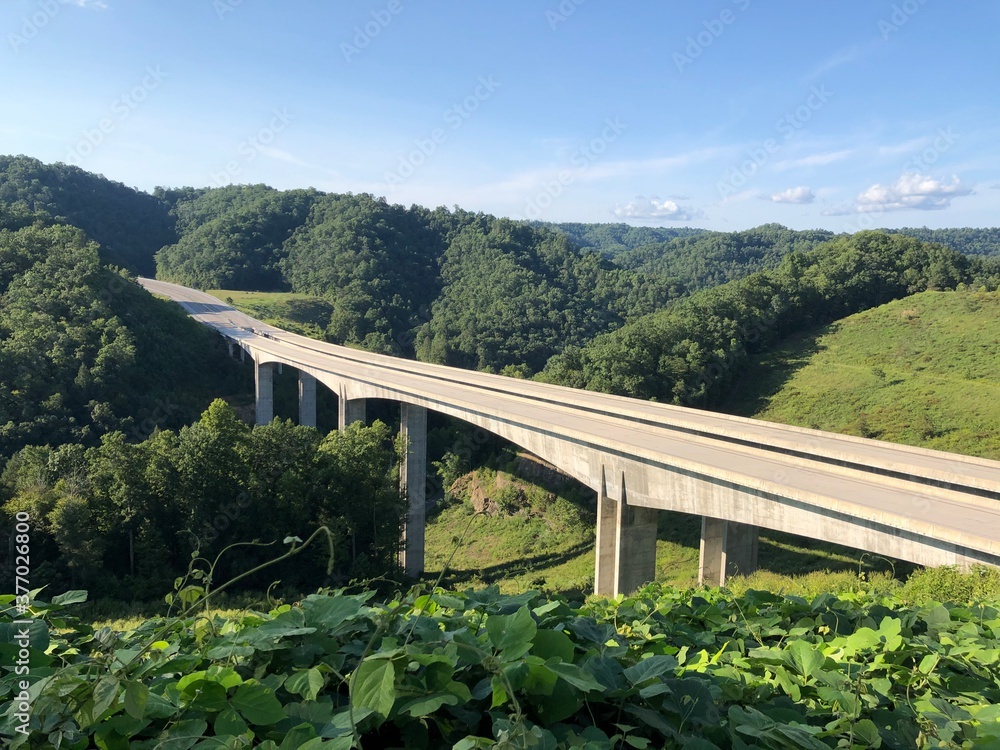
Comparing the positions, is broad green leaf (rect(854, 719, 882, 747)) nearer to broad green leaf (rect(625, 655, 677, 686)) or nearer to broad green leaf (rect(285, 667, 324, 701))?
broad green leaf (rect(625, 655, 677, 686))

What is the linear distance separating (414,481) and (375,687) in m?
34.7

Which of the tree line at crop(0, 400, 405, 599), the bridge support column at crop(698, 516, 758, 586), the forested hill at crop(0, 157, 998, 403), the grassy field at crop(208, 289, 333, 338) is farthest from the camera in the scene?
the grassy field at crop(208, 289, 333, 338)

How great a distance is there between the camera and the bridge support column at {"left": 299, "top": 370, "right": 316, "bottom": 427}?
159 feet

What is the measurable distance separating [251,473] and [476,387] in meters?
12.7

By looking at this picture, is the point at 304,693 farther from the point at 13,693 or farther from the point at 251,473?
the point at 251,473

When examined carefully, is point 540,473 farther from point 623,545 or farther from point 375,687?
point 375,687

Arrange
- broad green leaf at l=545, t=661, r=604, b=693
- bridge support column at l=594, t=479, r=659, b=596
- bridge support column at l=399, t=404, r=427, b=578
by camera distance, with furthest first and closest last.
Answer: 1. bridge support column at l=399, t=404, r=427, b=578
2. bridge support column at l=594, t=479, r=659, b=596
3. broad green leaf at l=545, t=661, r=604, b=693

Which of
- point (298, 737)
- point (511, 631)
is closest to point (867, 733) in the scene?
point (511, 631)

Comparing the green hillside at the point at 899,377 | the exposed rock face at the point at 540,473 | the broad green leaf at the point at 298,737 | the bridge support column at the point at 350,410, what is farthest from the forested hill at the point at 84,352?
the green hillside at the point at 899,377

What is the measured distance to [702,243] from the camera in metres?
163

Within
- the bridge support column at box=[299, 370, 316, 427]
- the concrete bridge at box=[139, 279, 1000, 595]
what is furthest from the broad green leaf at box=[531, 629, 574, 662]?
the bridge support column at box=[299, 370, 316, 427]

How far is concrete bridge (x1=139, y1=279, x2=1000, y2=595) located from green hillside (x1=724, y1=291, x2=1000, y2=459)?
15918mm

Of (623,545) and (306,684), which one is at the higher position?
(306,684)

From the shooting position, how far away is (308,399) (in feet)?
160
